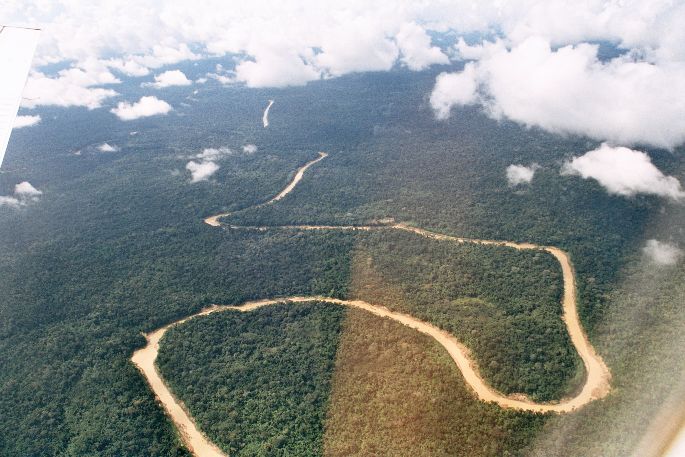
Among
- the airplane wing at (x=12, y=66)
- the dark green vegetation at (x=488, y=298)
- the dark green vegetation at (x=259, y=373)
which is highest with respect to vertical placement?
the airplane wing at (x=12, y=66)

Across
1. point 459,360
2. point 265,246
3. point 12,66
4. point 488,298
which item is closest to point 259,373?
point 459,360

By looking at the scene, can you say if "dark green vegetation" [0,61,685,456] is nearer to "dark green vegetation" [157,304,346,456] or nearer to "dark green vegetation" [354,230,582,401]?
"dark green vegetation" [354,230,582,401]

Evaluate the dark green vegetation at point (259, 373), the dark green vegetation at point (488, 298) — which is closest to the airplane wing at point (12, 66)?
the dark green vegetation at point (259, 373)

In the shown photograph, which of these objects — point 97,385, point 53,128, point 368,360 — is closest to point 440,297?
point 368,360

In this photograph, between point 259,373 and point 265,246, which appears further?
point 265,246

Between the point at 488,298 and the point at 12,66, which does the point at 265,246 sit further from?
the point at 12,66

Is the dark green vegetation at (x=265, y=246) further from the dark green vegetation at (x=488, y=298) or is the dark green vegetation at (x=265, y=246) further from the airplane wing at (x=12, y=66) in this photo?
the airplane wing at (x=12, y=66)
